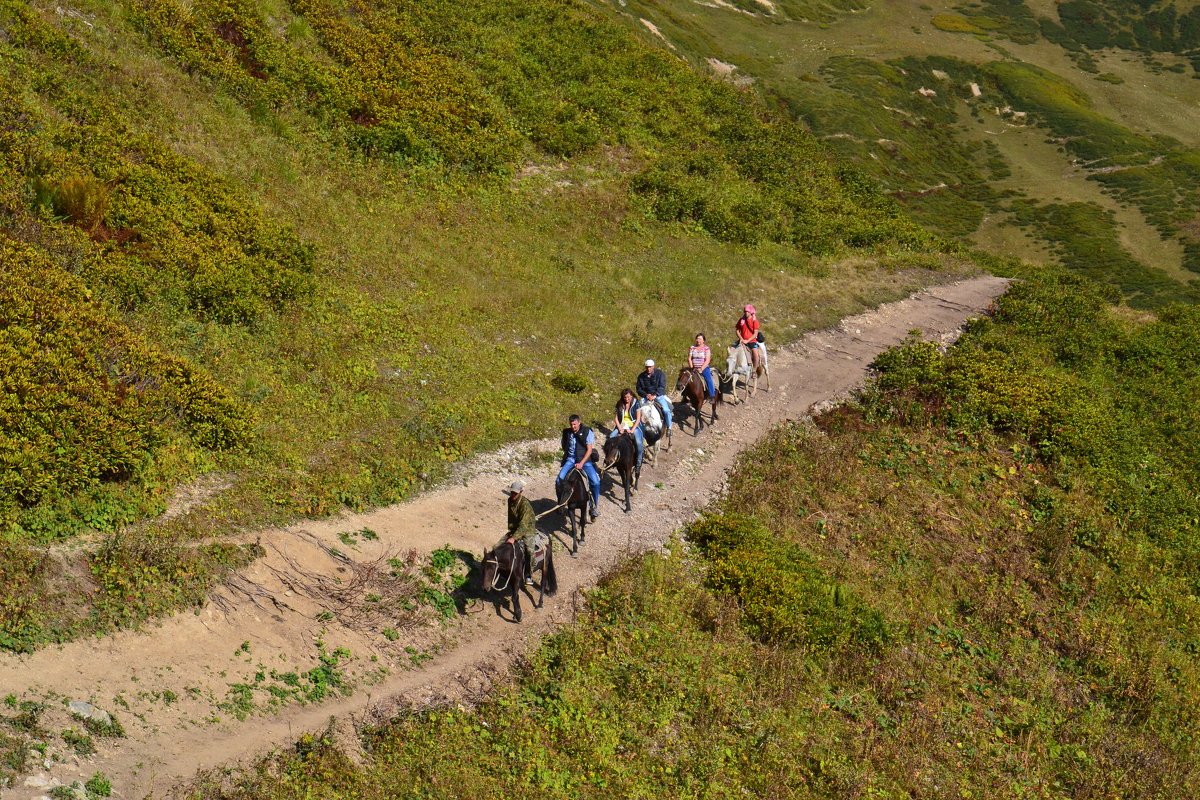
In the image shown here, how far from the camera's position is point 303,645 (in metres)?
14.5

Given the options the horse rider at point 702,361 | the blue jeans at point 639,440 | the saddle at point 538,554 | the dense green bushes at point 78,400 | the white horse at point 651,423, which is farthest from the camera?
the horse rider at point 702,361

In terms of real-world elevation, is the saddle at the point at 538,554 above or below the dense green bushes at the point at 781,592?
above

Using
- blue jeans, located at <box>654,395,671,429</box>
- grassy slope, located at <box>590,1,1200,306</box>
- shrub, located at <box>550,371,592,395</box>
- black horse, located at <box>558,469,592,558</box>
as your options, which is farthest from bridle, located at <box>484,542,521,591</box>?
grassy slope, located at <box>590,1,1200,306</box>

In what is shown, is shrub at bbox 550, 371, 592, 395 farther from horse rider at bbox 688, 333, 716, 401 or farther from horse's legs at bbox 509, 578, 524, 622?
horse's legs at bbox 509, 578, 524, 622

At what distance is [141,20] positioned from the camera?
104 feet

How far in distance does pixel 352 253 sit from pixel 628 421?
1282 cm

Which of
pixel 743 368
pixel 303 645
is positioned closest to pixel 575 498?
pixel 303 645

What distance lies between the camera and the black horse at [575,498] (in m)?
18.7

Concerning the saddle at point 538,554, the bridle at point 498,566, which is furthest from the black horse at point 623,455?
the bridle at point 498,566

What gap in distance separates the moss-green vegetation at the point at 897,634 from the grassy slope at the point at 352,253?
5555 millimetres

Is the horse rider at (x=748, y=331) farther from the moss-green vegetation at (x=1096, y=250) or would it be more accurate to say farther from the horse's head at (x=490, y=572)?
the moss-green vegetation at (x=1096, y=250)

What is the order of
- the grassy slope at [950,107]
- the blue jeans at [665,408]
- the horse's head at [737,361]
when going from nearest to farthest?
the blue jeans at [665,408]
the horse's head at [737,361]
the grassy slope at [950,107]

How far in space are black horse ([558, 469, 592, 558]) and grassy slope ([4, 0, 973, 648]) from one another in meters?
3.60

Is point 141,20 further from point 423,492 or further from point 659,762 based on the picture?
point 659,762
